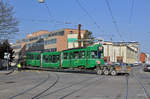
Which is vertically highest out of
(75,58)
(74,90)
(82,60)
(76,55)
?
(76,55)

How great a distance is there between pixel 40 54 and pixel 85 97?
97.6 ft

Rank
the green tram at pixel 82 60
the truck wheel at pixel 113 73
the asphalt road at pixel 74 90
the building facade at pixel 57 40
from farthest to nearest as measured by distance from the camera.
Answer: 1. the building facade at pixel 57 40
2. the green tram at pixel 82 60
3. the truck wheel at pixel 113 73
4. the asphalt road at pixel 74 90

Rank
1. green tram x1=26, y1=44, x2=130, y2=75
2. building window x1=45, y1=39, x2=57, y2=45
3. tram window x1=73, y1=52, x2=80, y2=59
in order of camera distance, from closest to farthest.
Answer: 1. green tram x1=26, y1=44, x2=130, y2=75
2. tram window x1=73, y1=52, x2=80, y2=59
3. building window x1=45, y1=39, x2=57, y2=45

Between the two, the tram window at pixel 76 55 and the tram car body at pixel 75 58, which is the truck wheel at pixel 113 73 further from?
the tram window at pixel 76 55

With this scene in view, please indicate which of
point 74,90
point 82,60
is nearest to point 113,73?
point 82,60

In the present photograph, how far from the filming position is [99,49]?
2872 cm

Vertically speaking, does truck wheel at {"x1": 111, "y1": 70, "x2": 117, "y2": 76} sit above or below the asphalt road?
above

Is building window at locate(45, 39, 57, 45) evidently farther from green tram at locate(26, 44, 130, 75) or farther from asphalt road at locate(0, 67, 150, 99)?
asphalt road at locate(0, 67, 150, 99)

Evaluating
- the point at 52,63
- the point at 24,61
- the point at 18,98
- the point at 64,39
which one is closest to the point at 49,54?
the point at 52,63

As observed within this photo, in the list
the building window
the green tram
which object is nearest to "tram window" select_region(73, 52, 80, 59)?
the green tram

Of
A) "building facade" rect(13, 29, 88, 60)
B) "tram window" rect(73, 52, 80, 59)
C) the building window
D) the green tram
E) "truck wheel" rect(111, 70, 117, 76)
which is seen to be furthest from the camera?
the building window

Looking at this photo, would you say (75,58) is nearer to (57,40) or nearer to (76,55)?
(76,55)

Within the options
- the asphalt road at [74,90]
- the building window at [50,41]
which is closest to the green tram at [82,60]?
the asphalt road at [74,90]

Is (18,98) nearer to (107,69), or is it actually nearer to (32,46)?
(107,69)
